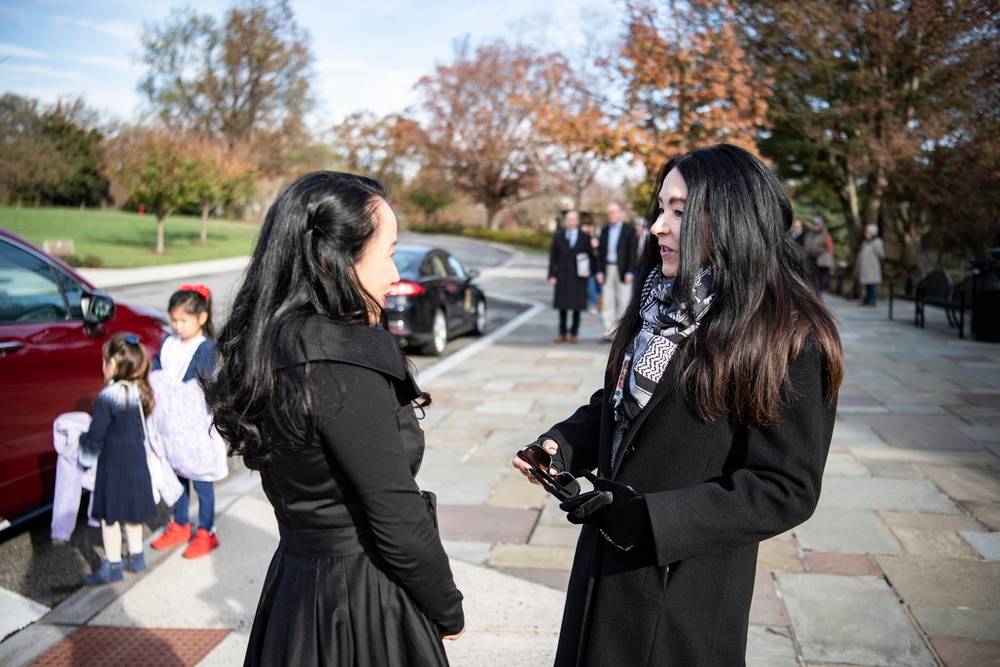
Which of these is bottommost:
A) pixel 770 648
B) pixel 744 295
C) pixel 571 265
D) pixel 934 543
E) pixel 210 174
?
pixel 770 648

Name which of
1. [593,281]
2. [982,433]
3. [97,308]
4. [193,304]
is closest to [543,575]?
[193,304]

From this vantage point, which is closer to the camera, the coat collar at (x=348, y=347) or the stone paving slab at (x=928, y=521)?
the coat collar at (x=348, y=347)

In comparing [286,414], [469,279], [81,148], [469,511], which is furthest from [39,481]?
[81,148]

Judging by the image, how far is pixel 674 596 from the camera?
1.79 m

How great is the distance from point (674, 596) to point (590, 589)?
0.20 meters

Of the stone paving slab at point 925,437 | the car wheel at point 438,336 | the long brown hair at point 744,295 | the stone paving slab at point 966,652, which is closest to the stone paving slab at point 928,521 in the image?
the stone paving slab at point 966,652

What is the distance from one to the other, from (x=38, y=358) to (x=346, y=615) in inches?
136

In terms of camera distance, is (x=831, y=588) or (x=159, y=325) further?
(x=159, y=325)

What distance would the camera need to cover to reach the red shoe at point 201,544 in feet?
14.1

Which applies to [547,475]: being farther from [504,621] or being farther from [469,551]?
[469,551]

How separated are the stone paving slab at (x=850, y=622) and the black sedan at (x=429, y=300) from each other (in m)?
6.69

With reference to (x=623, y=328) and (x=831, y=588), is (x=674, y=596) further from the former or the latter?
A: (x=831, y=588)

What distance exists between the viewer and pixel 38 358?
4.48 m

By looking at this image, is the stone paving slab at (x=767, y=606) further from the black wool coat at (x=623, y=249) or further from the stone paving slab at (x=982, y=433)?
the black wool coat at (x=623, y=249)
